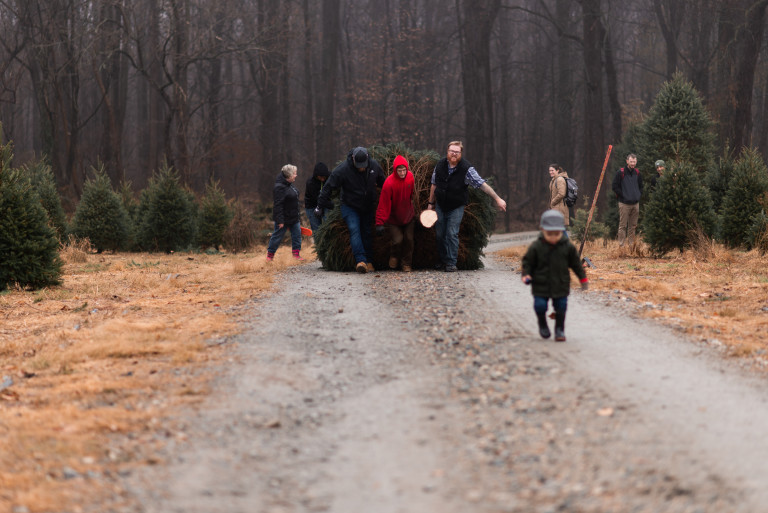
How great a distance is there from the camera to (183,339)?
7.62 metres

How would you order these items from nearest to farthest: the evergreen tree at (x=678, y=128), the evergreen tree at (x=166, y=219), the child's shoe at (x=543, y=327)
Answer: the child's shoe at (x=543, y=327)
the evergreen tree at (x=678, y=128)
the evergreen tree at (x=166, y=219)

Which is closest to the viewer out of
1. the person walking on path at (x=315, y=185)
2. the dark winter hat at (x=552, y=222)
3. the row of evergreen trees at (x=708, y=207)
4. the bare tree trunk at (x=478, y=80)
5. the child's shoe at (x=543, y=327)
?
the dark winter hat at (x=552, y=222)

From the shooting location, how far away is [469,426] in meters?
4.91

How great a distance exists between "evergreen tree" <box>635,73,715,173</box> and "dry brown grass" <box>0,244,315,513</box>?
1259cm

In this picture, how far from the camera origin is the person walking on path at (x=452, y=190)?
41.4 ft

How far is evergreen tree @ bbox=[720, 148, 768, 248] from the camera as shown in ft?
53.8

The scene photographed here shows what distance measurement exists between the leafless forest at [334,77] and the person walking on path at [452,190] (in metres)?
15.3

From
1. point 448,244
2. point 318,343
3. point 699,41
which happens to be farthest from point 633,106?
point 318,343

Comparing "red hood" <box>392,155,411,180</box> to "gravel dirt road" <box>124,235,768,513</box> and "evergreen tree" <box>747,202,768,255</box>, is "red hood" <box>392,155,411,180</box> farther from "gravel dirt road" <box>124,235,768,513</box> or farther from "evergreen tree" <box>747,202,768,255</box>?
"evergreen tree" <box>747,202,768,255</box>

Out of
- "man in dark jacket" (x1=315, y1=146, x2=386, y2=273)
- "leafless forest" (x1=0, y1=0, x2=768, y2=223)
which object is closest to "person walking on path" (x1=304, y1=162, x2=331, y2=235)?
"man in dark jacket" (x1=315, y1=146, x2=386, y2=273)

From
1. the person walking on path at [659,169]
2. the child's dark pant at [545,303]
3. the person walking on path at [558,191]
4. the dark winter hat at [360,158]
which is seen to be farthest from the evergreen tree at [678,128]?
the child's dark pant at [545,303]

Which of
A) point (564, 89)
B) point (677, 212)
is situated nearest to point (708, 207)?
point (677, 212)

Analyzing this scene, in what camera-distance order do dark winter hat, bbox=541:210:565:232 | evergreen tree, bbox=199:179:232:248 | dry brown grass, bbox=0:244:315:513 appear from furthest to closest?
evergreen tree, bbox=199:179:232:248 < dark winter hat, bbox=541:210:565:232 < dry brown grass, bbox=0:244:315:513

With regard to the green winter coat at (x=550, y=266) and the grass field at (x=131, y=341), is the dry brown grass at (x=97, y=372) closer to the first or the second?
the grass field at (x=131, y=341)
